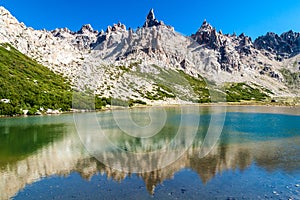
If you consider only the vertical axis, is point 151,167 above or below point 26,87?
below

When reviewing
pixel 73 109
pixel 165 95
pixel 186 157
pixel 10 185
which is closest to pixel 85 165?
pixel 10 185

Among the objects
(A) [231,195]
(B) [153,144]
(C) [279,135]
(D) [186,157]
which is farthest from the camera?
(C) [279,135]

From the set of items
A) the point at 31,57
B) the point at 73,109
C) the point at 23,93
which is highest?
the point at 31,57

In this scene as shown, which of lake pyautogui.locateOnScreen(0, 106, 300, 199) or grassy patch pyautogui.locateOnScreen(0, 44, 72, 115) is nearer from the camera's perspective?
lake pyautogui.locateOnScreen(0, 106, 300, 199)

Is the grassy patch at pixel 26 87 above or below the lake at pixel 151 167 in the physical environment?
above

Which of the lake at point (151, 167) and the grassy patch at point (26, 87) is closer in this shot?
the lake at point (151, 167)

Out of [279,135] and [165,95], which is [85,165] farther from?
[165,95]

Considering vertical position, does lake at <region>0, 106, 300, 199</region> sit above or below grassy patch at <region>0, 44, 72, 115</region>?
below

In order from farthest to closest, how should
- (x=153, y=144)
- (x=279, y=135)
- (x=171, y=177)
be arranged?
(x=279, y=135) < (x=153, y=144) < (x=171, y=177)

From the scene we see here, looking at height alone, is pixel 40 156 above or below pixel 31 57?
below

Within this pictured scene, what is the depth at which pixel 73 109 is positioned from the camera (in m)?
106

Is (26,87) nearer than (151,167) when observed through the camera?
No

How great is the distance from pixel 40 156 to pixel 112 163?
10376 mm

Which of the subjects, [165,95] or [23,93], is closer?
[23,93]
